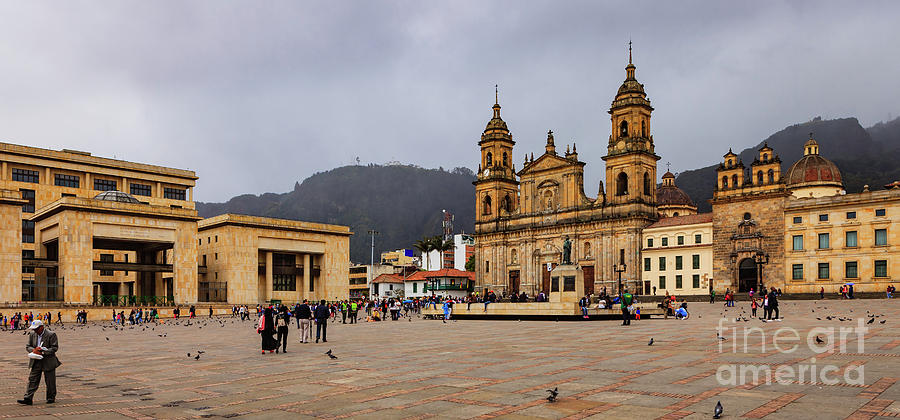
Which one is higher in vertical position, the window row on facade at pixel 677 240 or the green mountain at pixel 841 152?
the green mountain at pixel 841 152

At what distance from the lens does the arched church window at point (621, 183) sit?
74.7m

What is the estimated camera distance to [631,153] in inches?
2872

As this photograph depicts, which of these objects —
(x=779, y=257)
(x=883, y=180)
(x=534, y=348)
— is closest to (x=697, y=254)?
(x=779, y=257)

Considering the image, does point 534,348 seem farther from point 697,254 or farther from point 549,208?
point 549,208

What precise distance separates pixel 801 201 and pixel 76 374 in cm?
5695

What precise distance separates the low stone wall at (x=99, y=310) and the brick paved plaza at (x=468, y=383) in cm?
3341

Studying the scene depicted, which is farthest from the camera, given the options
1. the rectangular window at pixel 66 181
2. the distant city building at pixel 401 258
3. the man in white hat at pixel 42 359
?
the distant city building at pixel 401 258

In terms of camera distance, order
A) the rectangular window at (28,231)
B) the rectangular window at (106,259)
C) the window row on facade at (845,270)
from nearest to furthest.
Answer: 1. the window row on facade at (845,270)
2. the rectangular window at (28,231)
3. the rectangular window at (106,259)

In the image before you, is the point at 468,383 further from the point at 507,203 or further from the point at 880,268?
the point at 507,203

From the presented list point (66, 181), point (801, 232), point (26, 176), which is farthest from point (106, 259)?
point (801, 232)

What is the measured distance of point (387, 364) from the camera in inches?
595

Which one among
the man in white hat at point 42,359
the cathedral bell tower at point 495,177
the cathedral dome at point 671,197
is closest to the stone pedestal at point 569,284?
the man in white hat at point 42,359

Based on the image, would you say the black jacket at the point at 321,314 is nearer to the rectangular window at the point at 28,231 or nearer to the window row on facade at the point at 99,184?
the rectangular window at the point at 28,231

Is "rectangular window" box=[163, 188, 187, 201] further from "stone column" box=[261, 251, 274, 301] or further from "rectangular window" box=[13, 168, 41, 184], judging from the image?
"stone column" box=[261, 251, 274, 301]
